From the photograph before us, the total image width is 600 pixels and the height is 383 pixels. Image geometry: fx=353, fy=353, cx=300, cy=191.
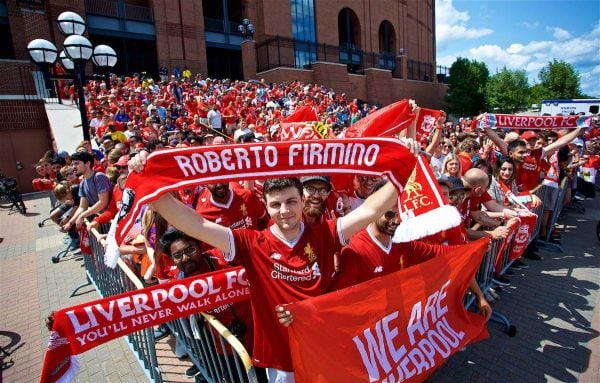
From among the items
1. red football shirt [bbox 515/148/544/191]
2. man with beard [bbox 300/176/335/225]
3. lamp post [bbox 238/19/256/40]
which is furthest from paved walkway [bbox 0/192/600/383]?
lamp post [bbox 238/19/256/40]

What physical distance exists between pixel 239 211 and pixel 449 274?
2.14 meters

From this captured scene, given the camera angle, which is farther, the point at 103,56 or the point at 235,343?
the point at 103,56

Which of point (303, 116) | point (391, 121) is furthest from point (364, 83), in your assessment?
point (391, 121)

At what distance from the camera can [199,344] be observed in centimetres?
296

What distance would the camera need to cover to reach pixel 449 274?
2.82 m

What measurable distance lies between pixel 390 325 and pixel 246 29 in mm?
29718

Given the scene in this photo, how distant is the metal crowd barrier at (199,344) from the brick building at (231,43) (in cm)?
1503

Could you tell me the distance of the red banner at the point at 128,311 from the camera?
2164 millimetres

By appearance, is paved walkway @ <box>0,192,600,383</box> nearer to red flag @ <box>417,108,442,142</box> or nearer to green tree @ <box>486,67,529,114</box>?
red flag @ <box>417,108,442,142</box>

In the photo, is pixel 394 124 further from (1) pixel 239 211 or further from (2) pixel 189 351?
(2) pixel 189 351

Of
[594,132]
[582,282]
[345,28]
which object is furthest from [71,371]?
[345,28]

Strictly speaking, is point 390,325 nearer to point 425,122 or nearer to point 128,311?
point 128,311

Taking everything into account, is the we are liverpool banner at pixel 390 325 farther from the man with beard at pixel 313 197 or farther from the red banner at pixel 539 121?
the red banner at pixel 539 121

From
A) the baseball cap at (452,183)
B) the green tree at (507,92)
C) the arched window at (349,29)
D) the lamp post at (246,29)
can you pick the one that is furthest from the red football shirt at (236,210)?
the green tree at (507,92)
